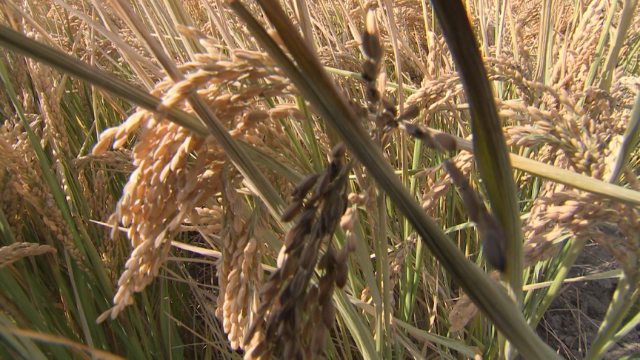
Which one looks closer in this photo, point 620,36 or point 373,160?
point 373,160

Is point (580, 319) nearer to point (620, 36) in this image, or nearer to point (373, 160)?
point (620, 36)

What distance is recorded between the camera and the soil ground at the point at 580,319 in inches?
56.1

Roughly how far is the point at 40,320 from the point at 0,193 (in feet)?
1.29

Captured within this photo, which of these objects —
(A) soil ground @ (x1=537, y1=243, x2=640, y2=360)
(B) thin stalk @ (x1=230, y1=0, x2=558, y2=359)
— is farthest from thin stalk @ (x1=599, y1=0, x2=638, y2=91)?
(A) soil ground @ (x1=537, y1=243, x2=640, y2=360)

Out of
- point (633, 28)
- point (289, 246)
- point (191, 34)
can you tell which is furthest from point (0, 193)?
point (633, 28)

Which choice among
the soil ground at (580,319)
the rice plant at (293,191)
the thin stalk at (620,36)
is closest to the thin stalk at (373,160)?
the rice plant at (293,191)

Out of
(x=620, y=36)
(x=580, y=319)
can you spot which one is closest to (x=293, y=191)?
(x=620, y=36)

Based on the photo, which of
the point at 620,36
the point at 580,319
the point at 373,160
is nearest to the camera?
the point at 373,160

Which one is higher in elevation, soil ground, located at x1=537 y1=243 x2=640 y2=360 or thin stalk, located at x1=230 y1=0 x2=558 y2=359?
thin stalk, located at x1=230 y1=0 x2=558 y2=359

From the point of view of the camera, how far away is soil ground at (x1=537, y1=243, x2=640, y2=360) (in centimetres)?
143

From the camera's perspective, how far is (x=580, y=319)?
5.08 ft

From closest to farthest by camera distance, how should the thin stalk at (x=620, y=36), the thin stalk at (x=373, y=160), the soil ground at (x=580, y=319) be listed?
1. the thin stalk at (x=373, y=160)
2. the thin stalk at (x=620, y=36)
3. the soil ground at (x=580, y=319)

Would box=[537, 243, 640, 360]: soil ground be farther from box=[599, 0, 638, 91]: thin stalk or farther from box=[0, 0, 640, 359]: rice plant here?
box=[599, 0, 638, 91]: thin stalk

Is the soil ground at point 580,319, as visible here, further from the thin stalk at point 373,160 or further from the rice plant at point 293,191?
the thin stalk at point 373,160
